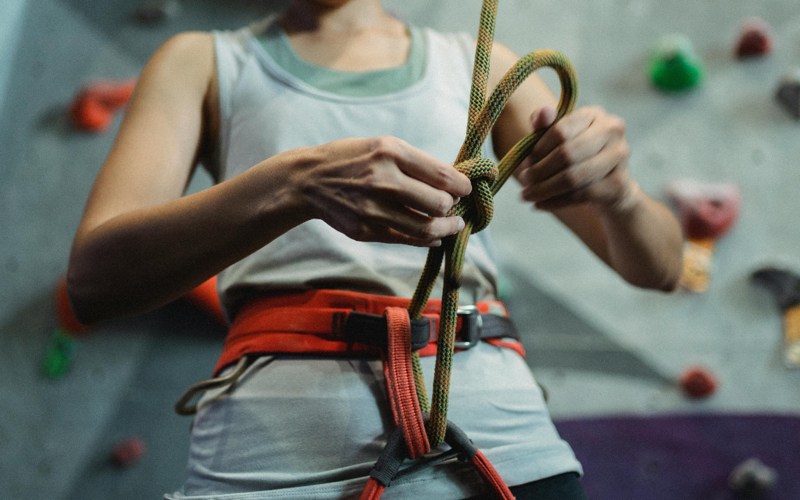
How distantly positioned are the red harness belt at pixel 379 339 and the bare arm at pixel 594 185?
127 millimetres

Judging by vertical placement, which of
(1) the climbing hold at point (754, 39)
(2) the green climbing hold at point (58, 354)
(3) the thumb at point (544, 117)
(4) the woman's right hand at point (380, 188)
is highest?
(1) the climbing hold at point (754, 39)

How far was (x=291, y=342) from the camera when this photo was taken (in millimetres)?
429

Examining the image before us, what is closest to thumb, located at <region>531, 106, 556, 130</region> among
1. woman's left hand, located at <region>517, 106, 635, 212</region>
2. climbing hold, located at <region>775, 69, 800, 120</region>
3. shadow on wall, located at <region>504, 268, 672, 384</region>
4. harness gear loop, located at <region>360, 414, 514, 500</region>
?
woman's left hand, located at <region>517, 106, 635, 212</region>

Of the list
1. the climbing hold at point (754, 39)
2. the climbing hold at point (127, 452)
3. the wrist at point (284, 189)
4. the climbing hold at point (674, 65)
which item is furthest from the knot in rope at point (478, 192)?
the climbing hold at point (754, 39)

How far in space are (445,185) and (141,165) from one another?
30 centimetres

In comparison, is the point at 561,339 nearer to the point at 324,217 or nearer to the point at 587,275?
the point at 587,275

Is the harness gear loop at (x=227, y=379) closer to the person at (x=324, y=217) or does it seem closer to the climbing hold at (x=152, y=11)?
the person at (x=324, y=217)

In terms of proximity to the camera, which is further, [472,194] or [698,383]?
[698,383]

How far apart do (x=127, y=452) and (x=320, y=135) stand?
27.1 inches

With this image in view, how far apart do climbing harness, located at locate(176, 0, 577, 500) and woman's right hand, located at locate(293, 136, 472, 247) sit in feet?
0.13

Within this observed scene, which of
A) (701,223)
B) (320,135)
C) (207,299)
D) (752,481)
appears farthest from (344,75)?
(752,481)

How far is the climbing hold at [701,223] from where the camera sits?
103 centimetres

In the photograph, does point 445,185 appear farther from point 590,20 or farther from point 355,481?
point 590,20

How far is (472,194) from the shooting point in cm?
38
